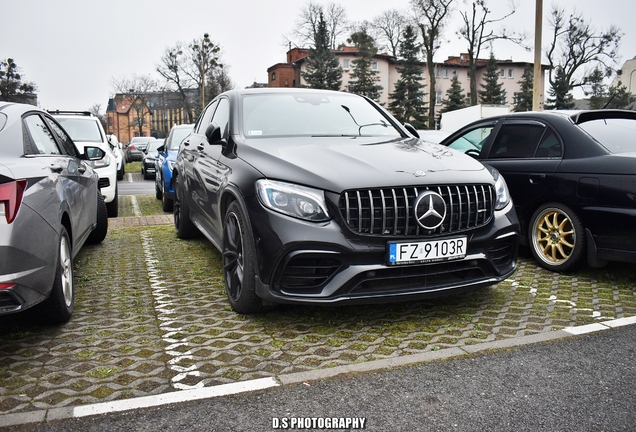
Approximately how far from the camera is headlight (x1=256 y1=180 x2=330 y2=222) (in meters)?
3.76

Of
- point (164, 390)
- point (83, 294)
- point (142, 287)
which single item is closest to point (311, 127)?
point (142, 287)

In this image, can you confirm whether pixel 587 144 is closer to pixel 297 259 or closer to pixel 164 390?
pixel 297 259

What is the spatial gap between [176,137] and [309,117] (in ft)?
24.0

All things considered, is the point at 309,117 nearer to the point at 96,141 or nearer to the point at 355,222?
the point at 355,222

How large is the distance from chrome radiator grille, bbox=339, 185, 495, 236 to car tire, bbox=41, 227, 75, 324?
6.23ft

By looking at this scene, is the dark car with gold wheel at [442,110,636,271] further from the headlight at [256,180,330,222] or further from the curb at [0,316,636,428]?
the headlight at [256,180,330,222]

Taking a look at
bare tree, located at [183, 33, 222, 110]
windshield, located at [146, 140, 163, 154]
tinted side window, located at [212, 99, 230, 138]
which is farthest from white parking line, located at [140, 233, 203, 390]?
bare tree, located at [183, 33, 222, 110]

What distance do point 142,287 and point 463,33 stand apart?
4671 cm

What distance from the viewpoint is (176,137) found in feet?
39.3

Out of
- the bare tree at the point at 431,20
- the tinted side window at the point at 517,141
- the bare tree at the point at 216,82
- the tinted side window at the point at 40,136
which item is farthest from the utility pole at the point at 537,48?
the bare tree at the point at 216,82

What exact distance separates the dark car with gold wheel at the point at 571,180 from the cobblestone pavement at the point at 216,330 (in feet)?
1.07

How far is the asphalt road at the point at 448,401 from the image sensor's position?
8.86ft

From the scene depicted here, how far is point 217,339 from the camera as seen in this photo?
3869 millimetres

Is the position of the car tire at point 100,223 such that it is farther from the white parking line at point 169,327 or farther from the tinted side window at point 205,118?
the tinted side window at point 205,118
